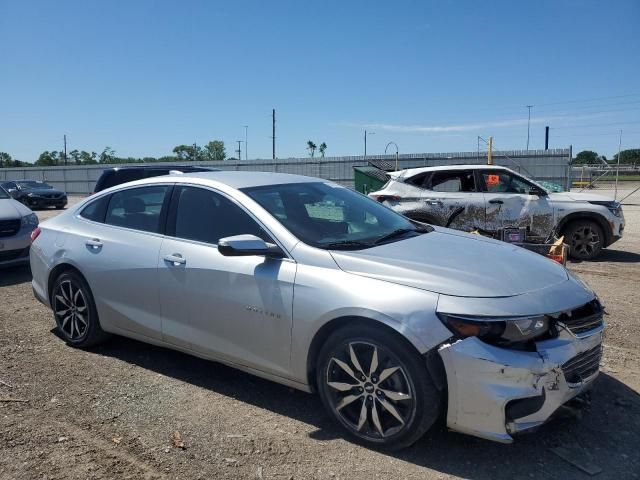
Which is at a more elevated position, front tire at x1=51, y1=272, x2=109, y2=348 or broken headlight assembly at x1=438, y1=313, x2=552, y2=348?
broken headlight assembly at x1=438, y1=313, x2=552, y2=348

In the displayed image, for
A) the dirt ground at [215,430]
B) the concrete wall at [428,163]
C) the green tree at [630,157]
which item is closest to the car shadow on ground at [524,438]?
the dirt ground at [215,430]

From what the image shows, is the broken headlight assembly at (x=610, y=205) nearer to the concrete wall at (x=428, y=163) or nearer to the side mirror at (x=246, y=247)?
the side mirror at (x=246, y=247)

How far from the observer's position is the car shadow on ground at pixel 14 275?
7840 millimetres

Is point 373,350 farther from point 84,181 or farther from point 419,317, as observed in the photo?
point 84,181

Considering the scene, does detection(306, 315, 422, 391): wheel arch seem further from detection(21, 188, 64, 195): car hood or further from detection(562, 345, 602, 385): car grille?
detection(21, 188, 64, 195): car hood

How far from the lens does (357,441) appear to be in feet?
10.9

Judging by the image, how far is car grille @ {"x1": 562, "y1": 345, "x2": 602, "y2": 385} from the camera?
3029 millimetres

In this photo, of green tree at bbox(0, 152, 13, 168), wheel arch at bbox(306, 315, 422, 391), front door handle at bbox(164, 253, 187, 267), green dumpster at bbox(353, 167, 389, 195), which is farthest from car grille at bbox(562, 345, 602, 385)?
green tree at bbox(0, 152, 13, 168)

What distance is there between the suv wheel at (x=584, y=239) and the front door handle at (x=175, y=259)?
7581 mm

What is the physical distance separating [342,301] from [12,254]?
6692 mm

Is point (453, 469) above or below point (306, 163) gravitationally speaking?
below

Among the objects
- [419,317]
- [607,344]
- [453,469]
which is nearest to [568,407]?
[453,469]

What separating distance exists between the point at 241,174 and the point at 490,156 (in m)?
14.8

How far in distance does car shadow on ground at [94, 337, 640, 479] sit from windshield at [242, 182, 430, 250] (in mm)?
1202
